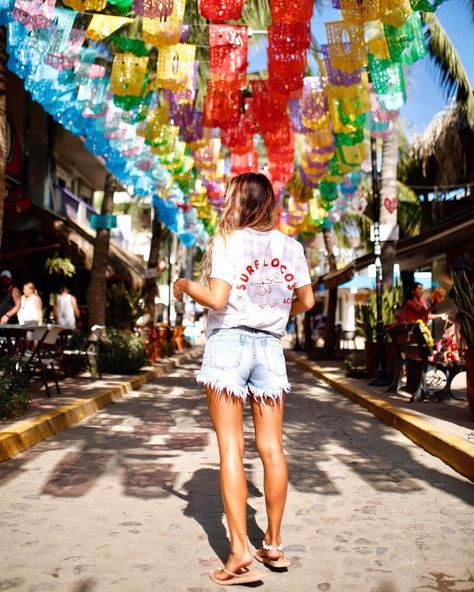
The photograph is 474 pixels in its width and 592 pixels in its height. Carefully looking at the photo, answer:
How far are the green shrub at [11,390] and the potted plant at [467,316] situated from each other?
487 cm

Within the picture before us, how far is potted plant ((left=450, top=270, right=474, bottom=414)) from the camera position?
24.7 feet

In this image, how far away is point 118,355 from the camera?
15.1 meters

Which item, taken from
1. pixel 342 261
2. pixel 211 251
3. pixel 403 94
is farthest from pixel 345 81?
pixel 342 261

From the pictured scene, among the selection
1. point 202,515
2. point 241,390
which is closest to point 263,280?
point 241,390

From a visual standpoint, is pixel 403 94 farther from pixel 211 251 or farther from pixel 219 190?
pixel 219 190

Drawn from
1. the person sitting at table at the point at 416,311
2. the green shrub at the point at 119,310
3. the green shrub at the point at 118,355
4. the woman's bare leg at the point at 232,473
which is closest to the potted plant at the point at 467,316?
the person sitting at table at the point at 416,311

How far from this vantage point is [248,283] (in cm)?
350

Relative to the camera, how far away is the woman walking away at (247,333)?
3.42 meters

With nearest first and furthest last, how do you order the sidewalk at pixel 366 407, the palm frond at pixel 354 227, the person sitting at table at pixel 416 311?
the sidewalk at pixel 366 407 < the person sitting at table at pixel 416 311 < the palm frond at pixel 354 227

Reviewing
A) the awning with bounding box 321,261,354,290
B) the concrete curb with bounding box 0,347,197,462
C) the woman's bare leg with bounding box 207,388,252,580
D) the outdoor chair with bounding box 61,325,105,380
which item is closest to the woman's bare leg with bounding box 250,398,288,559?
the woman's bare leg with bounding box 207,388,252,580

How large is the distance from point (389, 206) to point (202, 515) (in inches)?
452

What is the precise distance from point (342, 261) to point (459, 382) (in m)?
41.4

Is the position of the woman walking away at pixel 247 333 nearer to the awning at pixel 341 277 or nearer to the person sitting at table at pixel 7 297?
the person sitting at table at pixel 7 297

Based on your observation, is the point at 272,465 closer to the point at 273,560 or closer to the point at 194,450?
the point at 273,560
